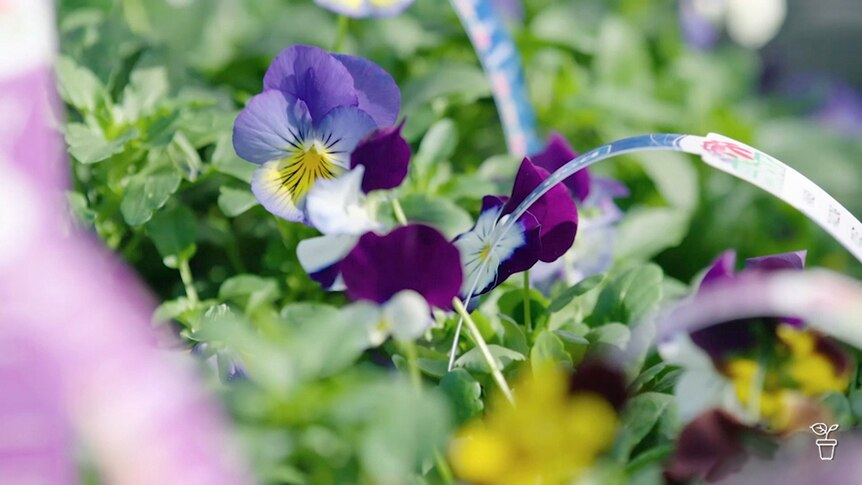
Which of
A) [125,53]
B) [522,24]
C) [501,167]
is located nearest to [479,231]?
[501,167]

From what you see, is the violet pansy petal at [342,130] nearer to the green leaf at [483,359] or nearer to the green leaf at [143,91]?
the green leaf at [483,359]

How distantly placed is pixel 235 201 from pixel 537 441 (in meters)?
0.37

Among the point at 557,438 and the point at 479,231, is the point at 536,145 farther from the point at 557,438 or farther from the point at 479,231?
the point at 557,438

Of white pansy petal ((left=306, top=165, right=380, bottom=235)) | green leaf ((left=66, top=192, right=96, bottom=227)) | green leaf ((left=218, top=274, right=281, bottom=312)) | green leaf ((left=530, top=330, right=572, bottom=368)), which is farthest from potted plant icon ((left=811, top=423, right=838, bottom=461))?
green leaf ((left=66, top=192, right=96, bottom=227))

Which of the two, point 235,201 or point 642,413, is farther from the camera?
point 235,201

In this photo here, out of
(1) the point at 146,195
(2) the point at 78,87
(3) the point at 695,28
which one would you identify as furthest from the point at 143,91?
(3) the point at 695,28

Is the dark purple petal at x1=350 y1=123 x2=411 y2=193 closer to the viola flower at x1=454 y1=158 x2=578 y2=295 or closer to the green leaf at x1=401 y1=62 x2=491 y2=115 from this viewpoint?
the viola flower at x1=454 y1=158 x2=578 y2=295

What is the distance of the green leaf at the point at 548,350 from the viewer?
0.63 meters

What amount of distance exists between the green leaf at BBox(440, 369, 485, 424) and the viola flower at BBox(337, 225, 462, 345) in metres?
0.03

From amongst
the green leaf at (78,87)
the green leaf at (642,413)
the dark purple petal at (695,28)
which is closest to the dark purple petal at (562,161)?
the green leaf at (642,413)

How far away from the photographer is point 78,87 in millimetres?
855

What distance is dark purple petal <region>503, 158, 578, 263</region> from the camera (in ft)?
2.12

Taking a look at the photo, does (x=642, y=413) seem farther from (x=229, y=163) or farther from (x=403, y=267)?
(x=229, y=163)

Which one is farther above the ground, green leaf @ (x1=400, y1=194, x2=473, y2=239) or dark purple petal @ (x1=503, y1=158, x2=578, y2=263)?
dark purple petal @ (x1=503, y1=158, x2=578, y2=263)
